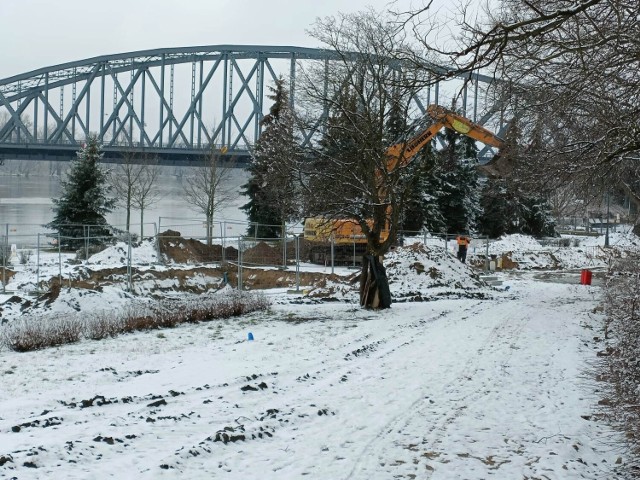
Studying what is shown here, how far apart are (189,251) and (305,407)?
24415 mm

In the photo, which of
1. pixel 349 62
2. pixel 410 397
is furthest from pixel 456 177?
pixel 410 397

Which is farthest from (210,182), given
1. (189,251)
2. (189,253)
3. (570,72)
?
(570,72)

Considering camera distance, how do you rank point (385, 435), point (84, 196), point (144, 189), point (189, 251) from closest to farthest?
1. point (385, 435)
2. point (189, 251)
3. point (84, 196)
4. point (144, 189)

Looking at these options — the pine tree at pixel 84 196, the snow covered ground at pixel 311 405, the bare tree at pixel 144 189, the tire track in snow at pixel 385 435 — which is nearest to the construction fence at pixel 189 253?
the pine tree at pixel 84 196

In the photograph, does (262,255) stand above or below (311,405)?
above

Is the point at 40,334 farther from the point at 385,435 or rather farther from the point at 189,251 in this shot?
the point at 189,251

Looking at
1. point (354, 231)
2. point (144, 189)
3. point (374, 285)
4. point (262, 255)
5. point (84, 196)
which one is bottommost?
point (374, 285)

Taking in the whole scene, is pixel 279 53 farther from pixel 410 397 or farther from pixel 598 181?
pixel 410 397

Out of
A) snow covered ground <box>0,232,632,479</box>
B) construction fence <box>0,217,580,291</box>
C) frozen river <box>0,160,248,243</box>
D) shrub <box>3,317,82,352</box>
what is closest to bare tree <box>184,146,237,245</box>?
frozen river <box>0,160,248,243</box>

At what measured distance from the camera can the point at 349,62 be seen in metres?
19.6

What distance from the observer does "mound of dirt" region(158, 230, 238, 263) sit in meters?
30.4

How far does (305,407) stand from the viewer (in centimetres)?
767

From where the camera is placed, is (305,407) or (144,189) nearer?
(305,407)

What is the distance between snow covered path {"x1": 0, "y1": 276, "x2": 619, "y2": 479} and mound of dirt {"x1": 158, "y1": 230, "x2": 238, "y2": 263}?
16911mm
